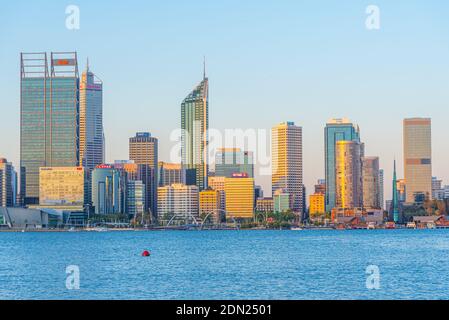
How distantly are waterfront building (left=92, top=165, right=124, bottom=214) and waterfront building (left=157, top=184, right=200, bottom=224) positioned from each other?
9637 millimetres

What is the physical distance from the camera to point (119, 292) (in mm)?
31266

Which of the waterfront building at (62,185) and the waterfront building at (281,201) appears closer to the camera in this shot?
the waterfront building at (62,185)

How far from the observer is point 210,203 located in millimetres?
180250

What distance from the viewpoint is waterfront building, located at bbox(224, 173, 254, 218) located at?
6929 inches

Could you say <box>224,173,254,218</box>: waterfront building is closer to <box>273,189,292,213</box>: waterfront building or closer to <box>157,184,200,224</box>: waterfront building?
<box>273,189,292,213</box>: waterfront building

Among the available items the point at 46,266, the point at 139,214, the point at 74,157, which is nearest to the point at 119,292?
the point at 46,266

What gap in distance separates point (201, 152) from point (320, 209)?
99.8ft

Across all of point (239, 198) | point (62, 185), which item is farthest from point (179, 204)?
point (62, 185)

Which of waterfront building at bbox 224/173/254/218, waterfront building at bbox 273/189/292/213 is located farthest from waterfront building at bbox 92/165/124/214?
waterfront building at bbox 273/189/292/213

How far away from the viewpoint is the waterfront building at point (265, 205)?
591ft

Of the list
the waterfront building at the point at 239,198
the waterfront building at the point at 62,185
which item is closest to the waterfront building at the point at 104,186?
the waterfront building at the point at 62,185

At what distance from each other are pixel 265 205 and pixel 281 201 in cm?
345

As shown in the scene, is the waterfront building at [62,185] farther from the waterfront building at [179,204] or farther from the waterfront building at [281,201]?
the waterfront building at [281,201]

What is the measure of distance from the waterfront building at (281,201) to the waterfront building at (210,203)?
11946 mm
